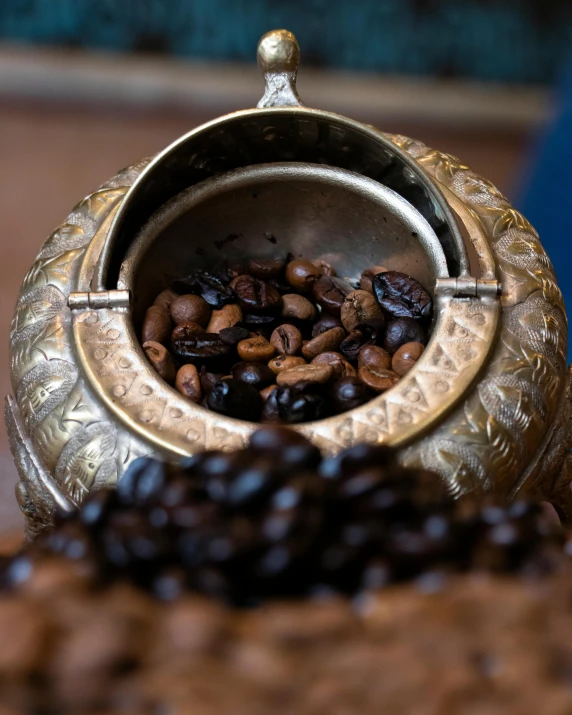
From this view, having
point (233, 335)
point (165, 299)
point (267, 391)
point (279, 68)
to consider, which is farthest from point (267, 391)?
point (279, 68)

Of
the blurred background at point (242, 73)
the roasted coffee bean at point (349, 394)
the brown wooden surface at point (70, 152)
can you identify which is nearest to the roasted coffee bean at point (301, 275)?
the roasted coffee bean at point (349, 394)

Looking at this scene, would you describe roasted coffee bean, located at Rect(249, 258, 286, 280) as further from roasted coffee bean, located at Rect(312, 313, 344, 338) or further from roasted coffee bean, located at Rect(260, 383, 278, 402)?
roasted coffee bean, located at Rect(260, 383, 278, 402)

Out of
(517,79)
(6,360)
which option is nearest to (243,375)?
(6,360)

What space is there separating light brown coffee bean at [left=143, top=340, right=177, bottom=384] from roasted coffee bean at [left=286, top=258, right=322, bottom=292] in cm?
20

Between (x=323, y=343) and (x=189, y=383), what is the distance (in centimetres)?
16

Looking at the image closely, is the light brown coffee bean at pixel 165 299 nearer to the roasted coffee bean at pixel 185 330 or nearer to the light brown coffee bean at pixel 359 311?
the roasted coffee bean at pixel 185 330

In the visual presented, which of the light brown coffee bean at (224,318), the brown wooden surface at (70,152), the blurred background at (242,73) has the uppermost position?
the blurred background at (242,73)

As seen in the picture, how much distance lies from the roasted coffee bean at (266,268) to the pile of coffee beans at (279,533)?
1.36ft

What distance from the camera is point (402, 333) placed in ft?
2.83

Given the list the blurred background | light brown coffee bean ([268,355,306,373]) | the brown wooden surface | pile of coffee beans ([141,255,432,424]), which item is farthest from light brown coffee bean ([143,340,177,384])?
the blurred background

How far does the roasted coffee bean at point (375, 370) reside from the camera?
0.80m

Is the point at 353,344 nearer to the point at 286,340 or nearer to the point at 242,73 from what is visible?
the point at 286,340

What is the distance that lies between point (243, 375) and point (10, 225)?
167cm

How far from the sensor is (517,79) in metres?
2.71
